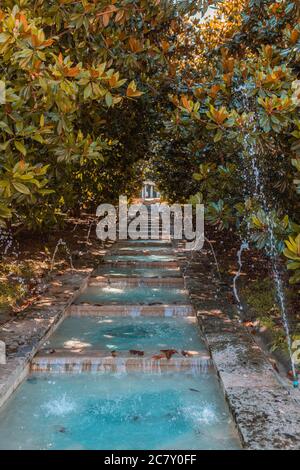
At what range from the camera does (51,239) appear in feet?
41.9

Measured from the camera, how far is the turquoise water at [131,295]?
760cm

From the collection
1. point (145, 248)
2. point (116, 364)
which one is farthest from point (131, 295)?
point (145, 248)

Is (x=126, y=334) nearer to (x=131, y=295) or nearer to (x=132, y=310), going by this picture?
(x=132, y=310)

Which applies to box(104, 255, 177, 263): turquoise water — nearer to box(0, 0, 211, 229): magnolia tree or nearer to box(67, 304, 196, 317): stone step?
box(0, 0, 211, 229): magnolia tree

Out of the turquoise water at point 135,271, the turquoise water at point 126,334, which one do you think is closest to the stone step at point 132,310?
the turquoise water at point 126,334

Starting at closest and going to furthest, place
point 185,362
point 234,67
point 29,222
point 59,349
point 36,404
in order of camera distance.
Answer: point 36,404
point 185,362
point 59,349
point 234,67
point 29,222

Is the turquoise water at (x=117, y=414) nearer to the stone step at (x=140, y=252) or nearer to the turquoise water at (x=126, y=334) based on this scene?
the turquoise water at (x=126, y=334)

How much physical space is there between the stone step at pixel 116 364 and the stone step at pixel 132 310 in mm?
1999

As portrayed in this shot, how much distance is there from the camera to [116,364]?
4.77 metres

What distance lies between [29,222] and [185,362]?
4.61 m
